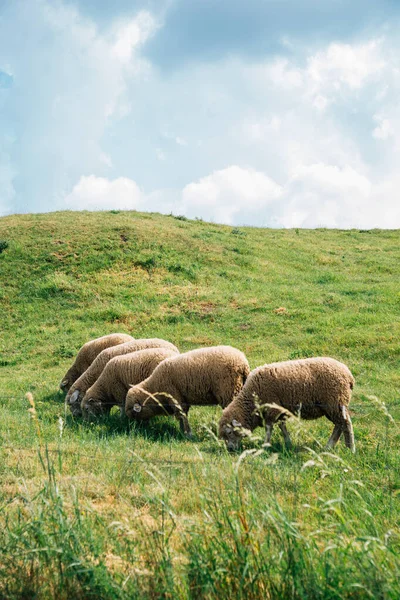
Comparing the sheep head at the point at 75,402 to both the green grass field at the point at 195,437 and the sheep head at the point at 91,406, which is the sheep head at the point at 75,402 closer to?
the green grass field at the point at 195,437

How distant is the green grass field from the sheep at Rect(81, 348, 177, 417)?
0.44 m

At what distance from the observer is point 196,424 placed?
10.6 metres

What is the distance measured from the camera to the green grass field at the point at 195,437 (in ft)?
10.5

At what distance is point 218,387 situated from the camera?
9992 millimetres

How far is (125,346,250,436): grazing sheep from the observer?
32.6 ft

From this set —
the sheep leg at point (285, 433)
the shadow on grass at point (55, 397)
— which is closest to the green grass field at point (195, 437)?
the shadow on grass at point (55, 397)

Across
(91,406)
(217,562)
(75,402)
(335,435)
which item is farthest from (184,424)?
(217,562)

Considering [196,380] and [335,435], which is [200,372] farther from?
[335,435]

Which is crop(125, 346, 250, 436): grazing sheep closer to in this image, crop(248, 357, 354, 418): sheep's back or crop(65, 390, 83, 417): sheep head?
crop(248, 357, 354, 418): sheep's back

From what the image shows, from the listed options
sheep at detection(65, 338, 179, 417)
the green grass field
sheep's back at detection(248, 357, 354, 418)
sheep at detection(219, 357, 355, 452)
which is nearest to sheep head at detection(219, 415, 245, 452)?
sheep at detection(219, 357, 355, 452)

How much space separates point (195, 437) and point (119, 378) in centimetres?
292

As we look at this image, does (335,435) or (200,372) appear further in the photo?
(200,372)

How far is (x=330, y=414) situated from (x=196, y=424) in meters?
2.97

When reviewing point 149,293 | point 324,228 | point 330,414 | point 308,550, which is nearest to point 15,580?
point 308,550
